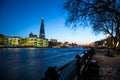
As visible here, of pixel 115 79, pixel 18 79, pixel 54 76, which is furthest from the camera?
pixel 18 79

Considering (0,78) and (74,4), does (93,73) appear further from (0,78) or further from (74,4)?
(0,78)

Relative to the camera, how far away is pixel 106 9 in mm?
9750

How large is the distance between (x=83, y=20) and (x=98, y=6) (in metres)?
1.40

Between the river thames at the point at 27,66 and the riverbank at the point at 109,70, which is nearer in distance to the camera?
the riverbank at the point at 109,70

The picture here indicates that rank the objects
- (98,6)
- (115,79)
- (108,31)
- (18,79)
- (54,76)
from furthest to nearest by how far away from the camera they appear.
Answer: (108,31)
(18,79)
(98,6)
(115,79)
(54,76)

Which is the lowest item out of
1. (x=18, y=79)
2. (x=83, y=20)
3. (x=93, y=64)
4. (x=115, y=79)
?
(x=18, y=79)

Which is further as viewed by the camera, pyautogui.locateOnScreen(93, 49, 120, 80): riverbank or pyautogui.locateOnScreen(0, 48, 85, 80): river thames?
pyautogui.locateOnScreen(0, 48, 85, 80): river thames

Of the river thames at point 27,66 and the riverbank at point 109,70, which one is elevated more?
the riverbank at point 109,70

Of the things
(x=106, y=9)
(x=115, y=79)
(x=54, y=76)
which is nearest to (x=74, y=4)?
(x=106, y=9)

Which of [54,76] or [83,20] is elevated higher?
[83,20]

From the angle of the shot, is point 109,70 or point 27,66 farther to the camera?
point 27,66

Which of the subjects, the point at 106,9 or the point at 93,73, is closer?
the point at 93,73

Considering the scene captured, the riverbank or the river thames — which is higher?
the riverbank

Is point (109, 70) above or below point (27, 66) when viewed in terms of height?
above
